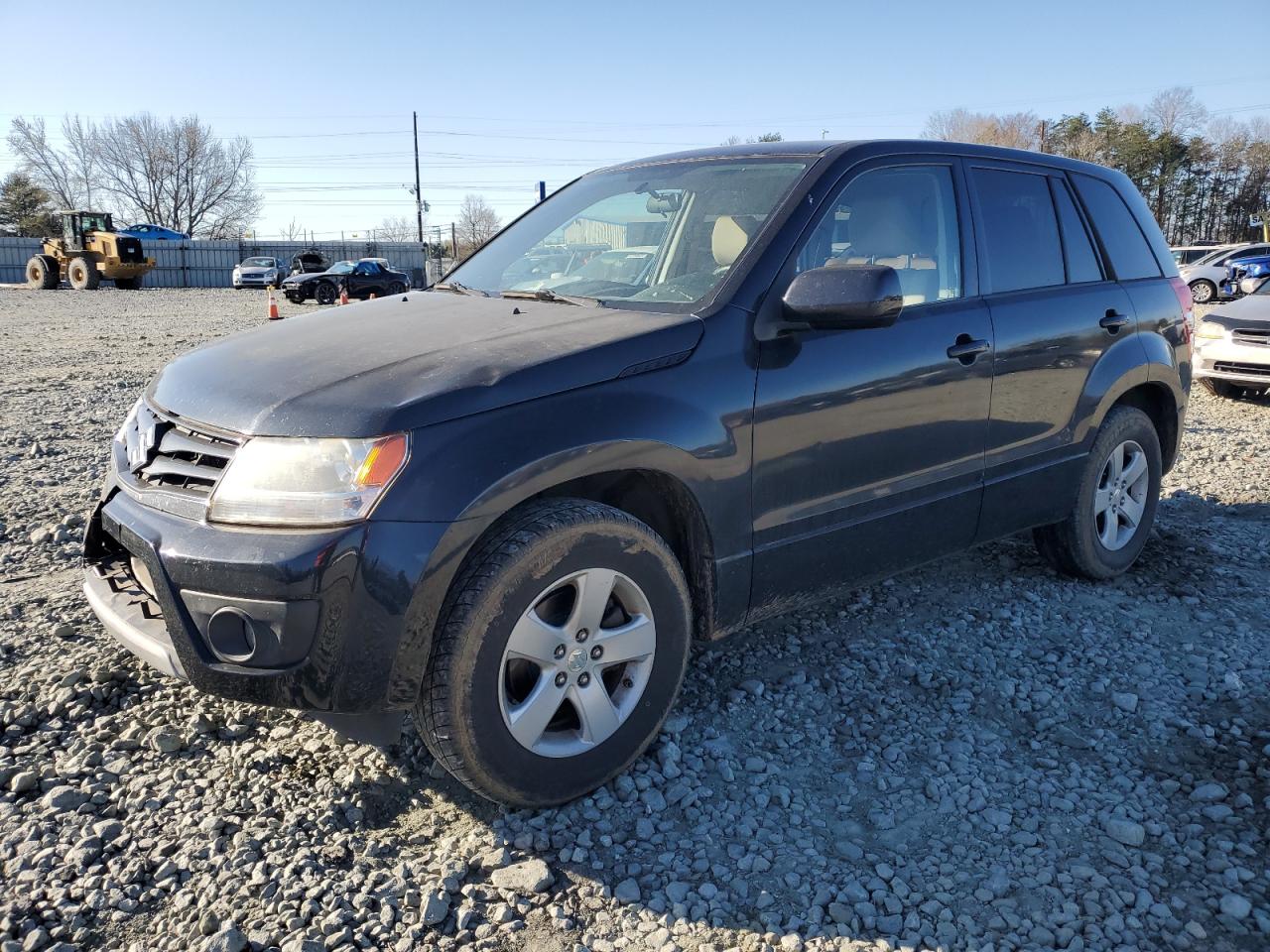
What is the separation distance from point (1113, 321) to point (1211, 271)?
25.3 m

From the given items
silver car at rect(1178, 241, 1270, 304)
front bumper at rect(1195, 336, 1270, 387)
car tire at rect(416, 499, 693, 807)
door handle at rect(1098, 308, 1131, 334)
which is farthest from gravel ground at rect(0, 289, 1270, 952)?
silver car at rect(1178, 241, 1270, 304)

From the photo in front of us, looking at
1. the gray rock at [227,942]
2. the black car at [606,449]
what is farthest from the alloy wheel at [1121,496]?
the gray rock at [227,942]

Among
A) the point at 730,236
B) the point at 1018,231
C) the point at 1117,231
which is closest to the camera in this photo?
the point at 730,236

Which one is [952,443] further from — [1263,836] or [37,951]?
[37,951]

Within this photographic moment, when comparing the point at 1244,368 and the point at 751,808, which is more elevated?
the point at 1244,368

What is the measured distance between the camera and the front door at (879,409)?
2.98 metres

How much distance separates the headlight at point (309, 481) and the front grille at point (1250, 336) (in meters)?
10.1

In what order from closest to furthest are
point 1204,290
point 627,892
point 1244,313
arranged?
point 627,892 < point 1244,313 < point 1204,290

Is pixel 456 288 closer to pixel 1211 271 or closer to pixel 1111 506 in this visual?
pixel 1111 506

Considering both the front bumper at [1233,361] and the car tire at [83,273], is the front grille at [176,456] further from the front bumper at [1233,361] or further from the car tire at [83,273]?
the car tire at [83,273]

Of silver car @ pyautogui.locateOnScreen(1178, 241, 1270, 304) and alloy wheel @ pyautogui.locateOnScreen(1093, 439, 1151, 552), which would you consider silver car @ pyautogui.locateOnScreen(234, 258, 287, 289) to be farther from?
alloy wheel @ pyautogui.locateOnScreen(1093, 439, 1151, 552)

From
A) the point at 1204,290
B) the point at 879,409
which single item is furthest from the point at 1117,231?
the point at 1204,290

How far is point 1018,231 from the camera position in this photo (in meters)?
3.94

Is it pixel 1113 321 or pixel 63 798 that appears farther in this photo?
pixel 1113 321
